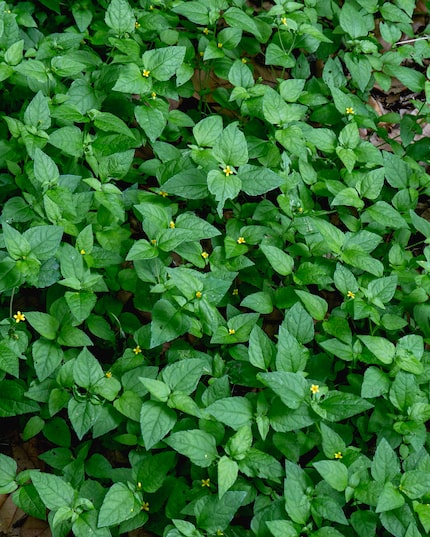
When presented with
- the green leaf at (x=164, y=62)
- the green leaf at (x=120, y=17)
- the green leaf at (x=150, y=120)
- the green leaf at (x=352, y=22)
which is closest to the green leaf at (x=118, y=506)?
the green leaf at (x=150, y=120)

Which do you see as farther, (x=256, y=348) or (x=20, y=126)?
(x=20, y=126)

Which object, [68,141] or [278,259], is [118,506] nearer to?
[278,259]

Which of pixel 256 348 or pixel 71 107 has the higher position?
pixel 71 107

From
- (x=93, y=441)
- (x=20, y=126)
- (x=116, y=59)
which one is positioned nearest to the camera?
(x=93, y=441)

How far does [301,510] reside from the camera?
2.97 meters

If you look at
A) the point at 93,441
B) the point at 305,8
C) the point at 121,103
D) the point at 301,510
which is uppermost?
the point at 305,8

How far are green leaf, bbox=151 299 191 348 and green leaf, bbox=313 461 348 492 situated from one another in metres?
0.86

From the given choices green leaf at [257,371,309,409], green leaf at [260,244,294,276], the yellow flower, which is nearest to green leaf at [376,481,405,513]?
green leaf at [257,371,309,409]

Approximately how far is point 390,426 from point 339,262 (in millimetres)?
894

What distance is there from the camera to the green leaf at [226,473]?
9.51ft

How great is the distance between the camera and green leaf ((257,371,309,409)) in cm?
310

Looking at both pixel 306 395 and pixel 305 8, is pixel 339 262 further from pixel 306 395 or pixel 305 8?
pixel 305 8

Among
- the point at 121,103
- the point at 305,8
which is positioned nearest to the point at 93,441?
the point at 121,103

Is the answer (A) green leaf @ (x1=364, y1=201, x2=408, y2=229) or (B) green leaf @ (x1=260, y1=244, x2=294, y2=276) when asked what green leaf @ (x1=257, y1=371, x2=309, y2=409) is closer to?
Result: (B) green leaf @ (x1=260, y1=244, x2=294, y2=276)
